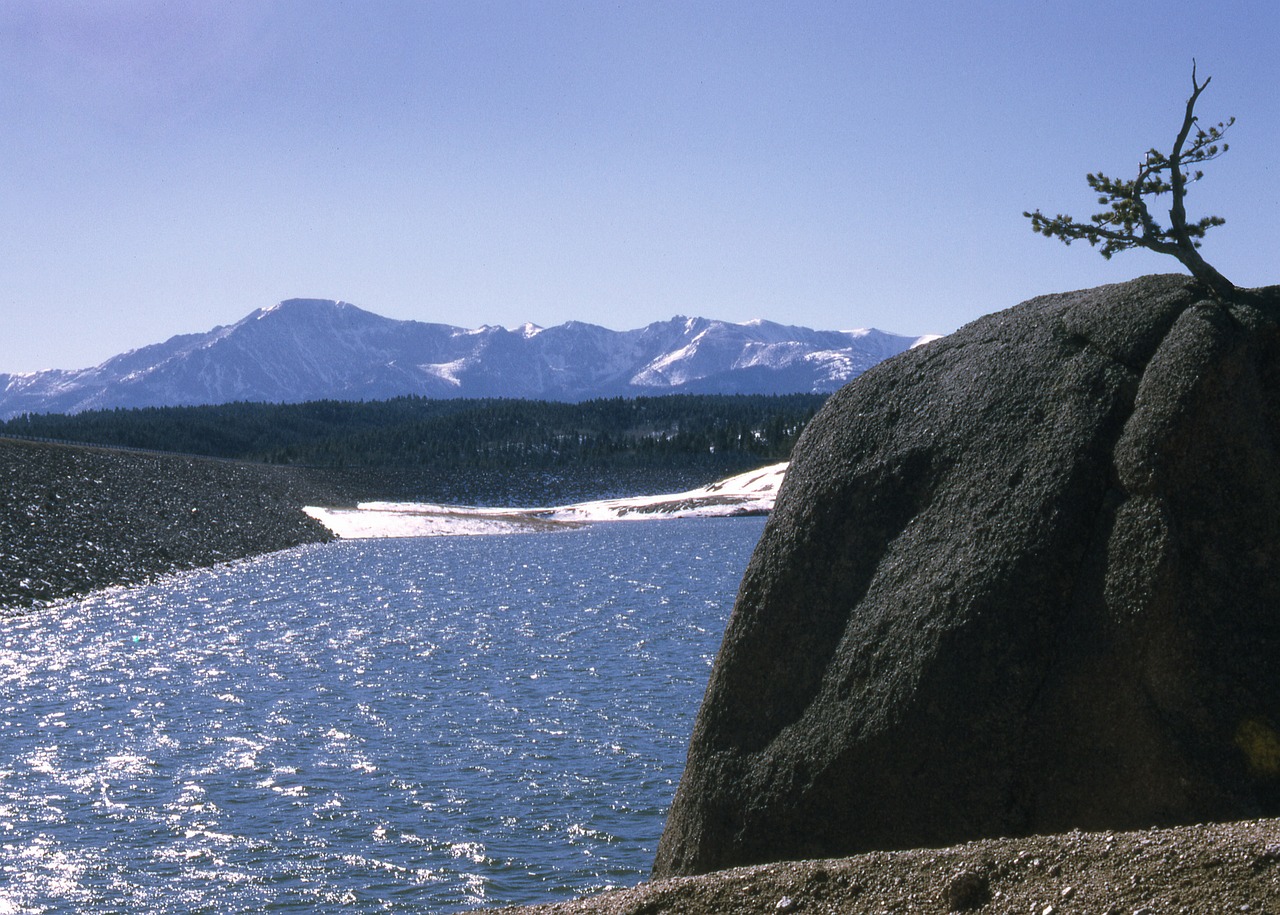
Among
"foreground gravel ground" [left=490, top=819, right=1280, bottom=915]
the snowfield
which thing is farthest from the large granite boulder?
the snowfield

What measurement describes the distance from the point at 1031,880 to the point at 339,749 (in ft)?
52.6

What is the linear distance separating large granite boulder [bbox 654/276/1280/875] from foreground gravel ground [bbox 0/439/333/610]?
3870cm

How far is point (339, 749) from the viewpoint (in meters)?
20.2

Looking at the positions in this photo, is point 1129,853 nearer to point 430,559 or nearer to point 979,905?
point 979,905

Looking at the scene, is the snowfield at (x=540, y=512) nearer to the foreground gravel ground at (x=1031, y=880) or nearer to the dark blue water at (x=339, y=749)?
the dark blue water at (x=339, y=749)

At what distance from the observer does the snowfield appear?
309 feet

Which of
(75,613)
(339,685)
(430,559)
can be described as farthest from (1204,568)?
(430,559)

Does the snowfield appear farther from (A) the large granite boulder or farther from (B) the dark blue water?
(A) the large granite boulder

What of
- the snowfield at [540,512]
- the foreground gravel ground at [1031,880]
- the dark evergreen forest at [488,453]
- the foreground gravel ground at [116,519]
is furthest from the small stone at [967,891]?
the dark evergreen forest at [488,453]

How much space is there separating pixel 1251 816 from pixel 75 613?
40.3 meters

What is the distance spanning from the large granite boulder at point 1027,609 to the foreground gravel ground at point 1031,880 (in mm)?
1037

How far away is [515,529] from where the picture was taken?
97.4 metres

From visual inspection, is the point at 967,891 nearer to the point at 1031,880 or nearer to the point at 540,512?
the point at 1031,880

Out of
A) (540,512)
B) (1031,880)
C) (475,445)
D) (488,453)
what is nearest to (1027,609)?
(1031,880)
